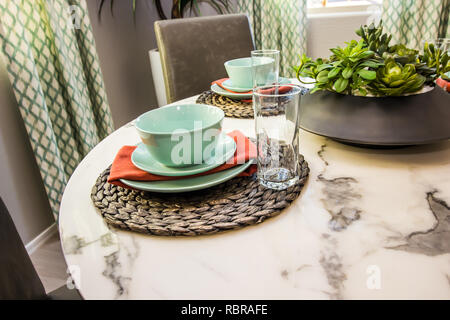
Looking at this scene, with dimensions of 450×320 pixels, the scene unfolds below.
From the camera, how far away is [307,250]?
1.39 feet

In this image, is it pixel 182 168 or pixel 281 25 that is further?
pixel 281 25

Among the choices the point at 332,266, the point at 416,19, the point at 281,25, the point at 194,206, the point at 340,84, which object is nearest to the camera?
the point at 332,266

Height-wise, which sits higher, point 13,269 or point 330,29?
point 330,29

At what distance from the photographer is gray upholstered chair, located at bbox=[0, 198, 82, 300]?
0.54m

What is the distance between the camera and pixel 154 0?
242 cm

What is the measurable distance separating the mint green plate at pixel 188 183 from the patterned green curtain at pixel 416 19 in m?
2.16

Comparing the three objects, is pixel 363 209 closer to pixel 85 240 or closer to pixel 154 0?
pixel 85 240

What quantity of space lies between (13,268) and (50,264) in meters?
1.18

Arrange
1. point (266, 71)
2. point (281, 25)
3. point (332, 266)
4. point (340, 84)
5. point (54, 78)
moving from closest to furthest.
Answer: point (332, 266) → point (340, 84) → point (266, 71) → point (54, 78) → point (281, 25)

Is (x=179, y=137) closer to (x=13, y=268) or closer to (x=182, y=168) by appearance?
(x=182, y=168)

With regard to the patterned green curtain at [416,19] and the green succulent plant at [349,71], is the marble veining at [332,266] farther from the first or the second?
the patterned green curtain at [416,19]

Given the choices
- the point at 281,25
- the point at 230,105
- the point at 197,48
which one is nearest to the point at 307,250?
the point at 230,105

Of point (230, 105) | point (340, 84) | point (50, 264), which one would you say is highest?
point (340, 84)
